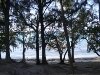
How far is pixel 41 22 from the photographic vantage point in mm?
40688

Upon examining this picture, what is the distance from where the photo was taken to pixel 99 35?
37.8 meters

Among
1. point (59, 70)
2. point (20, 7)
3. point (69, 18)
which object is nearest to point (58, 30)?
point (69, 18)

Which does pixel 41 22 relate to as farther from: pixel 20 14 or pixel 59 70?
pixel 59 70

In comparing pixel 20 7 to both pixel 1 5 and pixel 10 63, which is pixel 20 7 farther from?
pixel 10 63

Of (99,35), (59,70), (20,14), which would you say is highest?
(20,14)

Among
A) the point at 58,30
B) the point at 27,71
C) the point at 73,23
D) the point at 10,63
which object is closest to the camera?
the point at 27,71

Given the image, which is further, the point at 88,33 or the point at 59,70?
the point at 88,33

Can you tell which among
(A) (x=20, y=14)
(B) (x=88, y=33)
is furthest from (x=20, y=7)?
(B) (x=88, y=33)

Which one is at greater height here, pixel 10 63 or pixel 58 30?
pixel 58 30

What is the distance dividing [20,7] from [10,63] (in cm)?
724

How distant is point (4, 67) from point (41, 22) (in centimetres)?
842

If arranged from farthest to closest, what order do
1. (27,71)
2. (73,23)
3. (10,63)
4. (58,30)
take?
(58,30) → (73,23) → (10,63) → (27,71)

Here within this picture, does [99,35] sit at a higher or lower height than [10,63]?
higher

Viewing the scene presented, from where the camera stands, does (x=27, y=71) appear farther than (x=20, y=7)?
No
